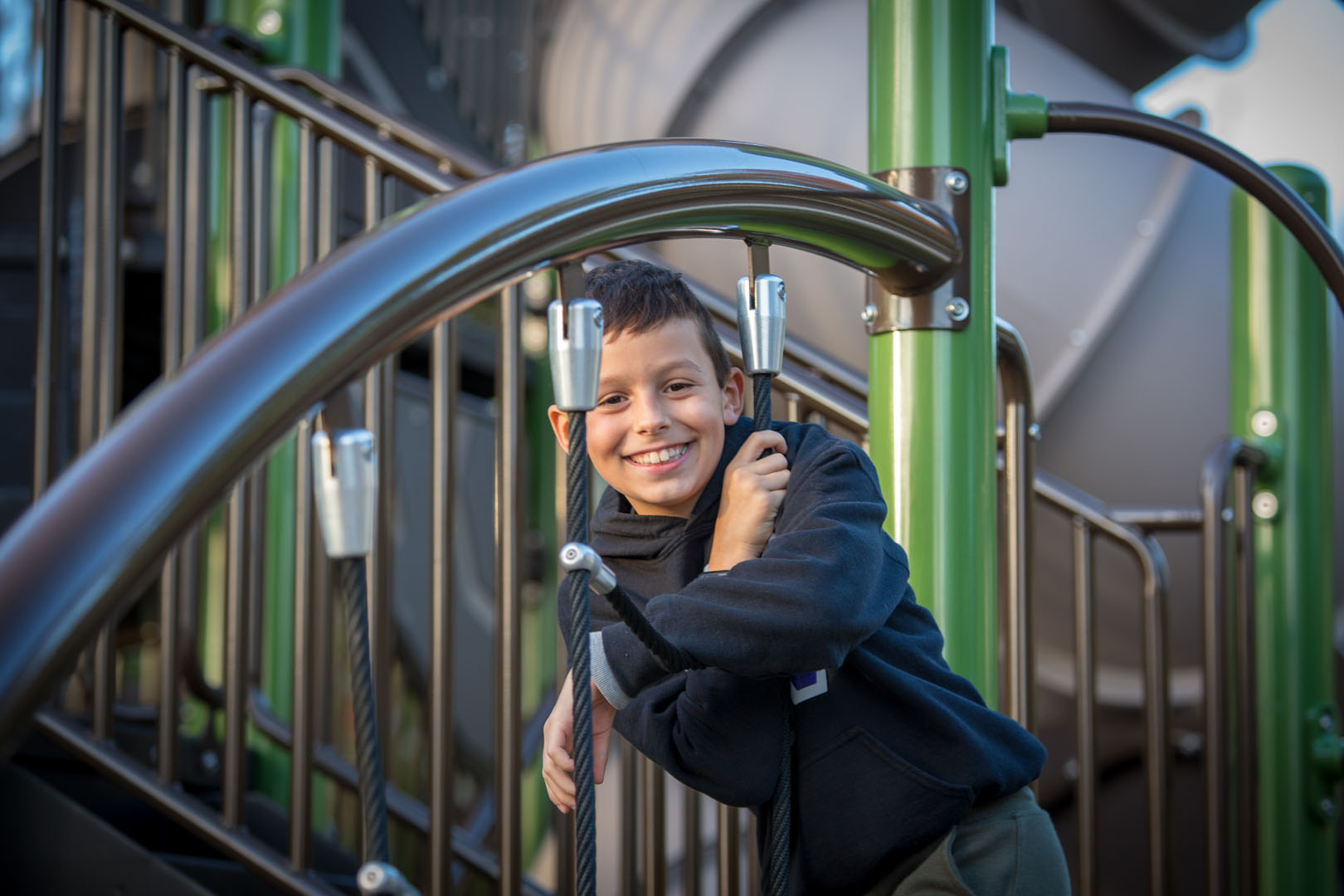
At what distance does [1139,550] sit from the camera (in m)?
1.91

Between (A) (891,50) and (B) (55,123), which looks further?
(B) (55,123)

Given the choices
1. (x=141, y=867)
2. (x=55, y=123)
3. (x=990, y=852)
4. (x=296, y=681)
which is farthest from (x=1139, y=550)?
(x=55, y=123)

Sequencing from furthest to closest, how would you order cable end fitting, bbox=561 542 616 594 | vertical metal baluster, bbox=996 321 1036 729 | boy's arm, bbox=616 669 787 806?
vertical metal baluster, bbox=996 321 1036 729
boy's arm, bbox=616 669 787 806
cable end fitting, bbox=561 542 616 594

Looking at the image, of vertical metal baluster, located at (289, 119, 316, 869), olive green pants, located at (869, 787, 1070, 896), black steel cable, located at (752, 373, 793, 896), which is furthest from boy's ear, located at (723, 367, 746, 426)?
vertical metal baluster, located at (289, 119, 316, 869)

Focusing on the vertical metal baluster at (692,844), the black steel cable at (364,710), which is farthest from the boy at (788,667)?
the vertical metal baluster at (692,844)

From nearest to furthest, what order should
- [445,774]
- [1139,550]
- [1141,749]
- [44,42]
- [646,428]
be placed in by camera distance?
[646,428] < [445,774] < [44,42] < [1139,550] < [1141,749]

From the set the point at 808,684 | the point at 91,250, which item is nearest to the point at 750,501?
the point at 808,684

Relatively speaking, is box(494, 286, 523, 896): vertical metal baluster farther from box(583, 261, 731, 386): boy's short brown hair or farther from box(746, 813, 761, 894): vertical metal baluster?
box(583, 261, 731, 386): boy's short brown hair

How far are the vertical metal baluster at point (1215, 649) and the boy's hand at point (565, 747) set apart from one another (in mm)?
1439

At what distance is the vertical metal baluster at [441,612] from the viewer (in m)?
1.37

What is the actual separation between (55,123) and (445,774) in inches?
39.7

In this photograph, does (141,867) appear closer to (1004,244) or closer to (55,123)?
(55,123)

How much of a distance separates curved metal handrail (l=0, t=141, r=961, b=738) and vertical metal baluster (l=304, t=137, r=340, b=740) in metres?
0.81

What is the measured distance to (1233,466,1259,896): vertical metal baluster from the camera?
2.02 m
